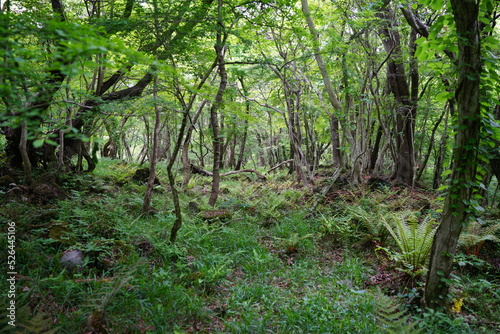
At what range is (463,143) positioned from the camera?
277 centimetres

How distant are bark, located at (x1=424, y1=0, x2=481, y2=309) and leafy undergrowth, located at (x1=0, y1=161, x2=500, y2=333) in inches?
13.6

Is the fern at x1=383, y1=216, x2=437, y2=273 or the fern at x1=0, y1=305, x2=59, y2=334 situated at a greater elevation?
the fern at x1=0, y1=305, x2=59, y2=334

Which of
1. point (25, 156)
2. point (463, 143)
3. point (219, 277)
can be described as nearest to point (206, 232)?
point (219, 277)

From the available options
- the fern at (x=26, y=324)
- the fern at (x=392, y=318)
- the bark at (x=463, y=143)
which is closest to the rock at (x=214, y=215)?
the fern at (x=26, y=324)

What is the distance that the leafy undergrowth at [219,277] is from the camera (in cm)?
302

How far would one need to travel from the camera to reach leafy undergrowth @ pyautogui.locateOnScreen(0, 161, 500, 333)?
3.02 metres

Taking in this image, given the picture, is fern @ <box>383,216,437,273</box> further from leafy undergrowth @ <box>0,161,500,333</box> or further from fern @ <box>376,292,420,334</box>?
fern @ <box>376,292,420,334</box>

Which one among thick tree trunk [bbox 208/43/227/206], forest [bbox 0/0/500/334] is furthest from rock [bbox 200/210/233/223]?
thick tree trunk [bbox 208/43/227/206]

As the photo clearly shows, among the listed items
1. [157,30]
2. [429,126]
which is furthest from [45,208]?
[429,126]

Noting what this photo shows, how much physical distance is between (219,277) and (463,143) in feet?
11.8

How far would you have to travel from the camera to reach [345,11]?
7668 millimetres

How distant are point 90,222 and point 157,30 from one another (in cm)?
364

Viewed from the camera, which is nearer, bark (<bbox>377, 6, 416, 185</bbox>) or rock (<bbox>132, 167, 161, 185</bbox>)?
bark (<bbox>377, 6, 416, 185</bbox>)

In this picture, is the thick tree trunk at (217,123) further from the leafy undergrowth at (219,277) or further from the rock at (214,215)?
the leafy undergrowth at (219,277)
